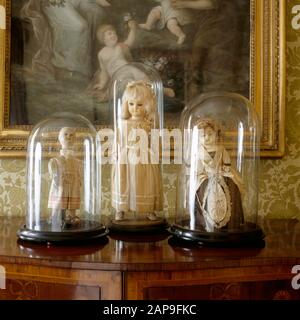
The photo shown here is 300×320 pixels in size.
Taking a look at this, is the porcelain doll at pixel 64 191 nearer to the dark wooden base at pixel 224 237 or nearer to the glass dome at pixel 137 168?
the glass dome at pixel 137 168

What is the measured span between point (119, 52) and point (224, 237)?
2.54 feet

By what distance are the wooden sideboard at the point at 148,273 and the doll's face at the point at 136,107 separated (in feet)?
1.35

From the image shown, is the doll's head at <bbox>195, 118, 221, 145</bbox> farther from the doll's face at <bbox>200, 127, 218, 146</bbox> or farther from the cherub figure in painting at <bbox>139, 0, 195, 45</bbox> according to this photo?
the cherub figure in painting at <bbox>139, 0, 195, 45</bbox>

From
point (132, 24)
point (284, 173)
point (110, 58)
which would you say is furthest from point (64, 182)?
point (284, 173)

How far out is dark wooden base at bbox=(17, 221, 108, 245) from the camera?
40.4 inches

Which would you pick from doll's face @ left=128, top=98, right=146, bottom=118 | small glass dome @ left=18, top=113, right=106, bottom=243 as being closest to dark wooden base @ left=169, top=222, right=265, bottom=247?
small glass dome @ left=18, top=113, right=106, bottom=243

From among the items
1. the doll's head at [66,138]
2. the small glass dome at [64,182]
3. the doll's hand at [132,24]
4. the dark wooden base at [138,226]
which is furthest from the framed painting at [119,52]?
the dark wooden base at [138,226]

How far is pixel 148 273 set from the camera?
2.84ft

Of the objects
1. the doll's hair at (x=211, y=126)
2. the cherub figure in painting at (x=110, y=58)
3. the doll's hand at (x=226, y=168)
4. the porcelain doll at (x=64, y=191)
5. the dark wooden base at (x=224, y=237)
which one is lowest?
the dark wooden base at (x=224, y=237)

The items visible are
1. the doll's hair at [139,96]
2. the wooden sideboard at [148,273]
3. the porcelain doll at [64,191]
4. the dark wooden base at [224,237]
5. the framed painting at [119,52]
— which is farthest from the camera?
the framed painting at [119,52]

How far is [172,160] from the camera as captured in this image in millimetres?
1447

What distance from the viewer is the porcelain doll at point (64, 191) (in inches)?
43.6

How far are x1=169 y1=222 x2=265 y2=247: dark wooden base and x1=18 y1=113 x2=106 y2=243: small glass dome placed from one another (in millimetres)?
228

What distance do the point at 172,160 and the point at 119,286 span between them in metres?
0.66
